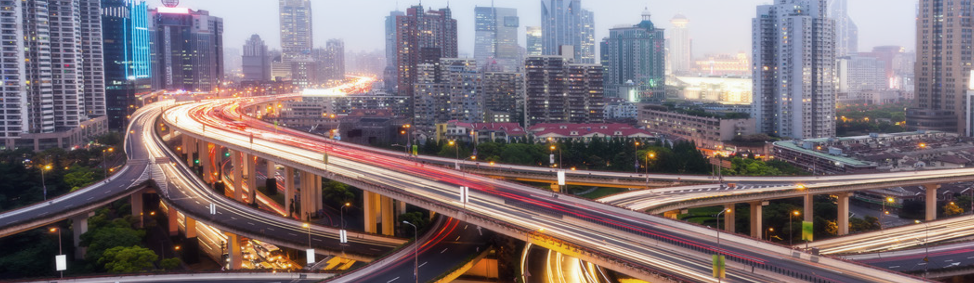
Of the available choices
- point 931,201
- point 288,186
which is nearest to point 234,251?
point 288,186

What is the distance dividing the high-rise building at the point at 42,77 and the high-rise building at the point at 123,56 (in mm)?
14285

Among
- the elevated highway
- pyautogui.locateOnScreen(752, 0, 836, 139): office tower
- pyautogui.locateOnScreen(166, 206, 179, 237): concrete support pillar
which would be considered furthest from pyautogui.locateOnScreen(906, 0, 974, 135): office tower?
pyautogui.locateOnScreen(166, 206, 179, 237): concrete support pillar

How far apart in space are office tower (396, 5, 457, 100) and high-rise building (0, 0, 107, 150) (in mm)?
66450

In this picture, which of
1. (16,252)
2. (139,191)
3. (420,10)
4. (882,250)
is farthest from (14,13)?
(420,10)

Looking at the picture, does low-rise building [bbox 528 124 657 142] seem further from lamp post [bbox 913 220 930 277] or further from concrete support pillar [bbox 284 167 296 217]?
lamp post [bbox 913 220 930 277]

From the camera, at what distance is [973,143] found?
90.0 metres

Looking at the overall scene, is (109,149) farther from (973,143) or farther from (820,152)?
(973,143)

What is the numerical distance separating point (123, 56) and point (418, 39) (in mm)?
58228

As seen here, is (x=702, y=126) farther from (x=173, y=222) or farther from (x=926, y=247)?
(x=926, y=247)

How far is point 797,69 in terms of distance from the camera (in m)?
A: 104

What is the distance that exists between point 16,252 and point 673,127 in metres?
83.8

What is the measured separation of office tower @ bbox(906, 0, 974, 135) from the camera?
10831cm

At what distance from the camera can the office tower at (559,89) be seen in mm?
112188

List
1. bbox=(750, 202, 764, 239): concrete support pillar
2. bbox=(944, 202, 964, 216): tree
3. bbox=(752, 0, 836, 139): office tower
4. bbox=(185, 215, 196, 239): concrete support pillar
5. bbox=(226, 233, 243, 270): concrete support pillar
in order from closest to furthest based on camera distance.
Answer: bbox=(226, 233, 243, 270): concrete support pillar < bbox=(750, 202, 764, 239): concrete support pillar < bbox=(185, 215, 196, 239): concrete support pillar < bbox=(944, 202, 964, 216): tree < bbox=(752, 0, 836, 139): office tower
